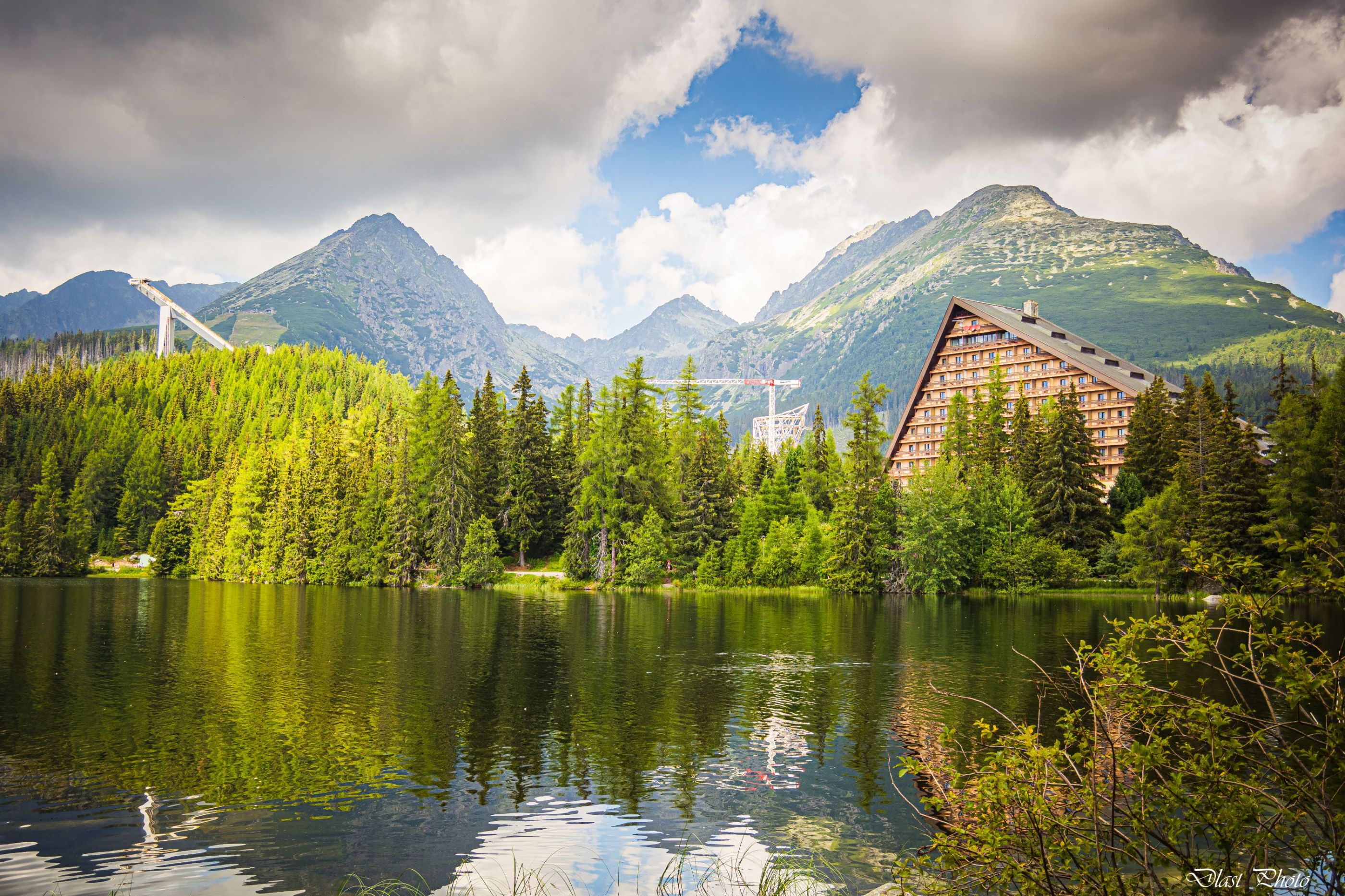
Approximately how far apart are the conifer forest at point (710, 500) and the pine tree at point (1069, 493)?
0.22 meters

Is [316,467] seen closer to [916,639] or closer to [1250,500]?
[916,639]

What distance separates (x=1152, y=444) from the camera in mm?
85812

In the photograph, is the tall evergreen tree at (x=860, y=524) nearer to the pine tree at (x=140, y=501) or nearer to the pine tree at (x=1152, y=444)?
the pine tree at (x=1152, y=444)

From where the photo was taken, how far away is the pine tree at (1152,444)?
83.9 metres

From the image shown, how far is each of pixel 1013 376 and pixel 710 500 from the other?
50.0 meters

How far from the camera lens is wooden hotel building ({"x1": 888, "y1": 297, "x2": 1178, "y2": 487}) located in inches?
4227

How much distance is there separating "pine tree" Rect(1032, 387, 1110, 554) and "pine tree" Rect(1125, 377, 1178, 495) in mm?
5299

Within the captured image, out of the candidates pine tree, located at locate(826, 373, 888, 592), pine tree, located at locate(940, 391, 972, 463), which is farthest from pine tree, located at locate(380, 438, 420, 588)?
pine tree, located at locate(940, 391, 972, 463)

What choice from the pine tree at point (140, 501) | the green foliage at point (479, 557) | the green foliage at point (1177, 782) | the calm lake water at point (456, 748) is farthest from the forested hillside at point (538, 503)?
the green foliage at point (1177, 782)

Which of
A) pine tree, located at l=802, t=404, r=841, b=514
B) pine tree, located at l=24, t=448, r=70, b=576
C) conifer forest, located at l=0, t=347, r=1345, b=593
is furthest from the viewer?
pine tree, located at l=24, t=448, r=70, b=576

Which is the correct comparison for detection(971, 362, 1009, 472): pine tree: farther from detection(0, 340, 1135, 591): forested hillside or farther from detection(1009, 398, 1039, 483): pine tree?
detection(1009, 398, 1039, 483): pine tree

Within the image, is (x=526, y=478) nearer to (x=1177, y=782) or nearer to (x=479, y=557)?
(x=479, y=557)

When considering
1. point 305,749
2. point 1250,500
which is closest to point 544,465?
point 1250,500

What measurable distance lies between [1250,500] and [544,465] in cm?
6801
